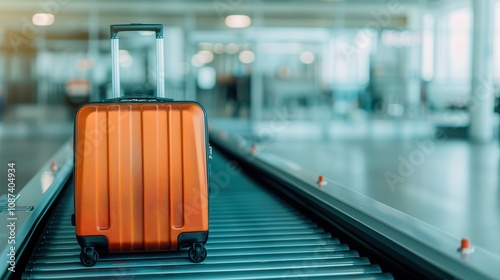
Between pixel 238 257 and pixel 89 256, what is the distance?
2.76 feet

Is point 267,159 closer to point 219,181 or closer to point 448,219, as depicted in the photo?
point 219,181

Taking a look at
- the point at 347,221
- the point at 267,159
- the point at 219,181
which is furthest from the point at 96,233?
the point at 219,181

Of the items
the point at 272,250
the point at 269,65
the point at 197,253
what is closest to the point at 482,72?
the point at 269,65

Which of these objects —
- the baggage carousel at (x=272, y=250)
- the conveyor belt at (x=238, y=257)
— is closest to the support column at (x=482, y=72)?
the baggage carousel at (x=272, y=250)

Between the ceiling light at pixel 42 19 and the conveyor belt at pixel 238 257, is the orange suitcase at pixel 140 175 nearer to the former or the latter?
the conveyor belt at pixel 238 257

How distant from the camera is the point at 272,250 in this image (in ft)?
13.0

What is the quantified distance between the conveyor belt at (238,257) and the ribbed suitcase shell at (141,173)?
0.17m

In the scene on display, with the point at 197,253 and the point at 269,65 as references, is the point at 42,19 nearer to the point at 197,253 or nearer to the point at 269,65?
the point at 269,65

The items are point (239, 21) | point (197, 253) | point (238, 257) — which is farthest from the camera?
point (239, 21)

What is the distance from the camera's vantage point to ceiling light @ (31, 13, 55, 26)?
1839 centimetres

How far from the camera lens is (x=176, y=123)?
338 cm

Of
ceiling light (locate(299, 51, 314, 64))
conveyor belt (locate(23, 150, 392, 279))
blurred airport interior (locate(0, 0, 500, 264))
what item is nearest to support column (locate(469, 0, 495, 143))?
blurred airport interior (locate(0, 0, 500, 264))

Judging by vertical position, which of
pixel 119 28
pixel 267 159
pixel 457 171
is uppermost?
pixel 119 28

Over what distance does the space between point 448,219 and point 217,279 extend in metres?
3.99
